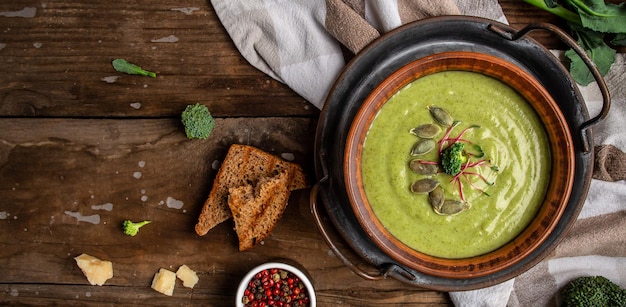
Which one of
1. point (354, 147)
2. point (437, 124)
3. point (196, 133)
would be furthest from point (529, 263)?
point (196, 133)

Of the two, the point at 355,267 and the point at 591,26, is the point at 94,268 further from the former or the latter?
the point at 591,26

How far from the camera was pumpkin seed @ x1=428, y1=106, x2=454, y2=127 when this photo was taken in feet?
8.46

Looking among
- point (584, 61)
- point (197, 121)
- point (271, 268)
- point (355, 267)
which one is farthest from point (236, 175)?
point (584, 61)

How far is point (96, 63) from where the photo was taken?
3273 mm

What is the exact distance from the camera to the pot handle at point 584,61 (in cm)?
265

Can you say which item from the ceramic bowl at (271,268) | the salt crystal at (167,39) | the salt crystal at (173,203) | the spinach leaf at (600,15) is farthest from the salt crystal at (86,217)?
the spinach leaf at (600,15)

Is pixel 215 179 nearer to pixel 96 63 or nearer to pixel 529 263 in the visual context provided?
pixel 96 63

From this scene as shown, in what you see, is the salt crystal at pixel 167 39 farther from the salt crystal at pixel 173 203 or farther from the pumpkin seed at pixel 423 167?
the pumpkin seed at pixel 423 167

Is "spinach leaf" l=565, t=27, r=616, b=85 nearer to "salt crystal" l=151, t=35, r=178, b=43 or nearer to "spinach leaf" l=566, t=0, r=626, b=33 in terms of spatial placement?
"spinach leaf" l=566, t=0, r=626, b=33

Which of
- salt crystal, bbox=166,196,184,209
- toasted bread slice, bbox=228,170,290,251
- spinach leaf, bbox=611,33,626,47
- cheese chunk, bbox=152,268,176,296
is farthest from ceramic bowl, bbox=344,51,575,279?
cheese chunk, bbox=152,268,176,296

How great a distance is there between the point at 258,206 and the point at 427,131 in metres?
0.97

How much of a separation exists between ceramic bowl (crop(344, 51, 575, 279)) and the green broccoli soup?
40 mm

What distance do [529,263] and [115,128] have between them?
220 centimetres

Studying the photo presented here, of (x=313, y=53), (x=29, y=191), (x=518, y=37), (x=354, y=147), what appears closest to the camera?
(x=354, y=147)
